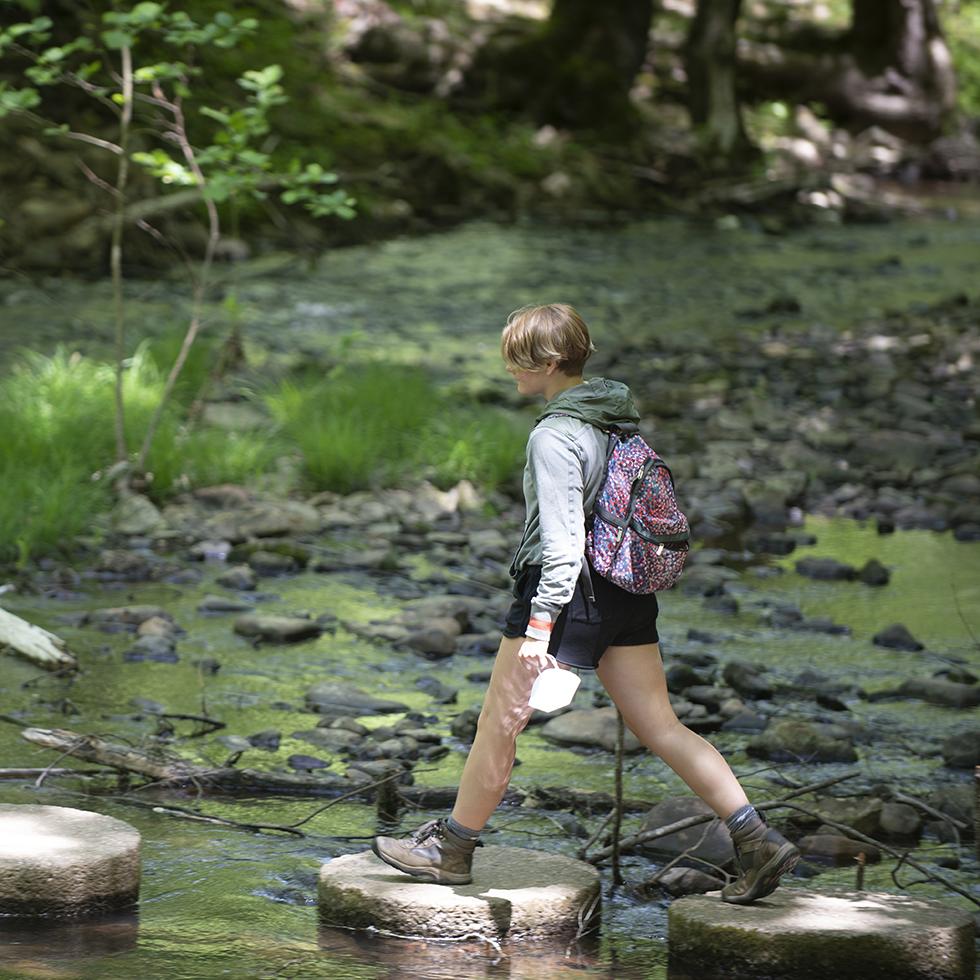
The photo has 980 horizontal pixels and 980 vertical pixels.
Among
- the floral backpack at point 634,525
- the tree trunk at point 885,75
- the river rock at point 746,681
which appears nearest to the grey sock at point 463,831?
the floral backpack at point 634,525

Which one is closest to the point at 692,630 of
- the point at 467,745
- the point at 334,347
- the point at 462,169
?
the point at 467,745

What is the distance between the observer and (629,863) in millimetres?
4195

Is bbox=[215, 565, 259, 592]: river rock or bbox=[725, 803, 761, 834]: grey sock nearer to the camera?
bbox=[725, 803, 761, 834]: grey sock

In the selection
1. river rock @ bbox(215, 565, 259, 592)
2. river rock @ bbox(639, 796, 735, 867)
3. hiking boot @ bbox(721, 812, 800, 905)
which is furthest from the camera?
river rock @ bbox(215, 565, 259, 592)

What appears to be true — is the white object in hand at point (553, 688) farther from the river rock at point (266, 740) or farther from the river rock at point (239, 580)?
the river rock at point (239, 580)

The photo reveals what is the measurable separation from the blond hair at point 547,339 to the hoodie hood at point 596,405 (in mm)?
71

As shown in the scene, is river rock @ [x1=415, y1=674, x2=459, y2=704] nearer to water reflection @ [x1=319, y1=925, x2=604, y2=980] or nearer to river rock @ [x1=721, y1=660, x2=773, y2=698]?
river rock @ [x1=721, y1=660, x2=773, y2=698]

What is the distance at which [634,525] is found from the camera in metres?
3.60

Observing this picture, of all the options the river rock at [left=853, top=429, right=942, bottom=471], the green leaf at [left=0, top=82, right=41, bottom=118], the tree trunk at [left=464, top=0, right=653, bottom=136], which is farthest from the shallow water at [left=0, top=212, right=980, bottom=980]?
the tree trunk at [left=464, top=0, right=653, bottom=136]

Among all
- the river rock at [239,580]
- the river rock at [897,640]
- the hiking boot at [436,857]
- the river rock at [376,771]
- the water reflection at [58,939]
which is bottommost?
the river rock at [239,580]

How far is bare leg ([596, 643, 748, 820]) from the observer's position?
3662mm

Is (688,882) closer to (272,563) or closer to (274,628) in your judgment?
(274,628)

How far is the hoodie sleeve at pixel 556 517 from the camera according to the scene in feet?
11.4

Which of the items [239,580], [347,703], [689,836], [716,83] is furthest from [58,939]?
[716,83]
